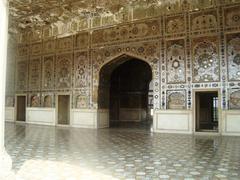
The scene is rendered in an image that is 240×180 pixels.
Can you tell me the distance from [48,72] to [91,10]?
12.1 feet

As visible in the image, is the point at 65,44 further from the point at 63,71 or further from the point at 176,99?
the point at 176,99

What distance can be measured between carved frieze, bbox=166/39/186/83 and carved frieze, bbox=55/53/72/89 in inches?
172

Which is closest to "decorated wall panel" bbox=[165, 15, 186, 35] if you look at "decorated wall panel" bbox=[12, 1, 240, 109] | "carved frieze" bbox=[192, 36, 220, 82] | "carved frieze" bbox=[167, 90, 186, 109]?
"decorated wall panel" bbox=[12, 1, 240, 109]

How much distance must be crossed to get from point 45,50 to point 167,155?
900 centimetres

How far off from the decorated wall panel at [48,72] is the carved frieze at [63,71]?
29 cm

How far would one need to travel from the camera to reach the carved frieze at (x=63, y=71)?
11170 millimetres

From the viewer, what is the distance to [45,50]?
39.6 feet

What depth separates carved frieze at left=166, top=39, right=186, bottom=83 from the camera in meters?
8.66

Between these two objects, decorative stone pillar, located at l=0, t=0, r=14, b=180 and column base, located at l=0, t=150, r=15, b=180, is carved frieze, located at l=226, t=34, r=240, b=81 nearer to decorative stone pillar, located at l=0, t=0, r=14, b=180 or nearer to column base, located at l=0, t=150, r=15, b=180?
decorative stone pillar, located at l=0, t=0, r=14, b=180

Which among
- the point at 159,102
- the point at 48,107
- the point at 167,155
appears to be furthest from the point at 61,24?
the point at 167,155

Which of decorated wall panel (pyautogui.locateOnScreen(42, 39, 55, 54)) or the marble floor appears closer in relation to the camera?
the marble floor

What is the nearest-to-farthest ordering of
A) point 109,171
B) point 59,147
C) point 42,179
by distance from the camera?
point 42,179 < point 109,171 < point 59,147

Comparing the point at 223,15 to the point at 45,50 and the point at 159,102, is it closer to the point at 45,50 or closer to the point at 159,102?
the point at 159,102

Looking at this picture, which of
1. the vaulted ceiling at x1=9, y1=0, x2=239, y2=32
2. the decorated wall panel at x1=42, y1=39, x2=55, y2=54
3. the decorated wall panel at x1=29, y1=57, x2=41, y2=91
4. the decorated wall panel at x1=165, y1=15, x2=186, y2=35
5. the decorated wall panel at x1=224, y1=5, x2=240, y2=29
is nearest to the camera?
the decorated wall panel at x1=224, y1=5, x2=240, y2=29
